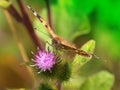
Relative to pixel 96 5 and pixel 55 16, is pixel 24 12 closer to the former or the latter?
pixel 55 16

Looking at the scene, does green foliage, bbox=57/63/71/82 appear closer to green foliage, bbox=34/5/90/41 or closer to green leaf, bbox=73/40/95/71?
green leaf, bbox=73/40/95/71

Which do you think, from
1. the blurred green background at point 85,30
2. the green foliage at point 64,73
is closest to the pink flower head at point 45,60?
the green foliage at point 64,73

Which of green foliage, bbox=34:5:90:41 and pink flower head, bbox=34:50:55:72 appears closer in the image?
pink flower head, bbox=34:50:55:72

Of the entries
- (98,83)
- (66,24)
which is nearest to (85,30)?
(66,24)

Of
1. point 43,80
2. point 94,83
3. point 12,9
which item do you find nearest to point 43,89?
point 43,80

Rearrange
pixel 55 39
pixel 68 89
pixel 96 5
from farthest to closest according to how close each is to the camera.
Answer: pixel 96 5 → pixel 68 89 → pixel 55 39

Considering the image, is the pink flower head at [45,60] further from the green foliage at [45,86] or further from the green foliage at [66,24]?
the green foliage at [66,24]

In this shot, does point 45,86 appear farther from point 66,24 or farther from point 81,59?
point 66,24

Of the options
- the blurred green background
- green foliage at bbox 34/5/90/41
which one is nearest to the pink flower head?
the blurred green background

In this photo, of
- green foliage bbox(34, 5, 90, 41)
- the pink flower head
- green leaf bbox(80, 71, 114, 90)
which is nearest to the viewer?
the pink flower head
